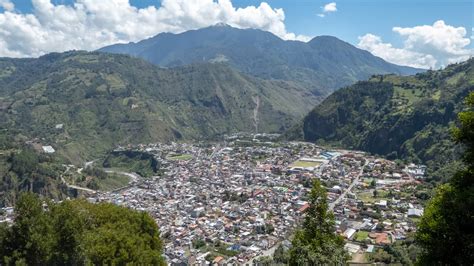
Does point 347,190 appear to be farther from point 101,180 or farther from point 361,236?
point 101,180

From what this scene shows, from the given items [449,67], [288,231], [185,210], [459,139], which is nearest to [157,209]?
[185,210]

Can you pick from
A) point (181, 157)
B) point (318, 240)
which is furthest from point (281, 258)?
point (181, 157)

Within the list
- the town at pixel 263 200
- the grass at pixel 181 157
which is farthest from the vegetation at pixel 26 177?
the grass at pixel 181 157

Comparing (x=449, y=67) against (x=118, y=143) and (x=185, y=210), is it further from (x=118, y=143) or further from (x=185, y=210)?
(x=118, y=143)

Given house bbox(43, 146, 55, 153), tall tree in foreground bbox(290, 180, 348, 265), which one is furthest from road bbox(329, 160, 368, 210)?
house bbox(43, 146, 55, 153)

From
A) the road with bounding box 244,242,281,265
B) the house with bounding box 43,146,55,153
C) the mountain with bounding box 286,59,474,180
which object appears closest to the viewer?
the road with bounding box 244,242,281,265

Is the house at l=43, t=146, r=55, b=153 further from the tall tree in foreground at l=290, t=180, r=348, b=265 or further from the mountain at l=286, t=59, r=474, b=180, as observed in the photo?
the tall tree in foreground at l=290, t=180, r=348, b=265
